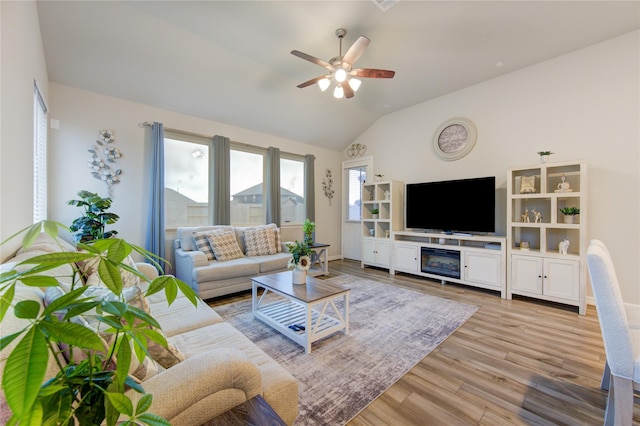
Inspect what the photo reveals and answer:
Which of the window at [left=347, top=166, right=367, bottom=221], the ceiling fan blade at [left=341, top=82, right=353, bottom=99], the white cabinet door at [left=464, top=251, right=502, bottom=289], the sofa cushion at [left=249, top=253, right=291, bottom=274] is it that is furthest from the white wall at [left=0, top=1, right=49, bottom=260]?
the window at [left=347, top=166, right=367, bottom=221]

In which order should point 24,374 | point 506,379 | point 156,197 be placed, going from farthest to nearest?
point 156,197, point 506,379, point 24,374

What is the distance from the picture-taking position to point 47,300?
1.00m

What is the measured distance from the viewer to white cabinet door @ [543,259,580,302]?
3.14 metres

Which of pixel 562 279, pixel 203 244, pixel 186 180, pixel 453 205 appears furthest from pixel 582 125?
pixel 186 180

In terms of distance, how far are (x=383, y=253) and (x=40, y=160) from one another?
16.3 ft

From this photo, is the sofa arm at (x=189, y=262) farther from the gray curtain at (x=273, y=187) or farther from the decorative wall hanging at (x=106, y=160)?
the gray curtain at (x=273, y=187)

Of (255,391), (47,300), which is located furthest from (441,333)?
(47,300)

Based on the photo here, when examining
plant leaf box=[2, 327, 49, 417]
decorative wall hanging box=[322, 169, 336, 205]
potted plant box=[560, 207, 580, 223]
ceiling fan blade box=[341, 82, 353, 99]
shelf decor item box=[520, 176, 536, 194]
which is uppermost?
ceiling fan blade box=[341, 82, 353, 99]

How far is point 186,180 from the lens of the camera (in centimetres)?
423

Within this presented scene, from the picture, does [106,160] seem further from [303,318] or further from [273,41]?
[303,318]

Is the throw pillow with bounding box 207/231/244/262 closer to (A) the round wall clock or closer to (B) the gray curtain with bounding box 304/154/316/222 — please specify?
(B) the gray curtain with bounding box 304/154/316/222

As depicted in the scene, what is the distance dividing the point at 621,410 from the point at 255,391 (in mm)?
1741

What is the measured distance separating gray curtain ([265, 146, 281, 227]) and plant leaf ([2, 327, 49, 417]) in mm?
4747

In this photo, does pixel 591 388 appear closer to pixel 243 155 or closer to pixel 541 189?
pixel 541 189
